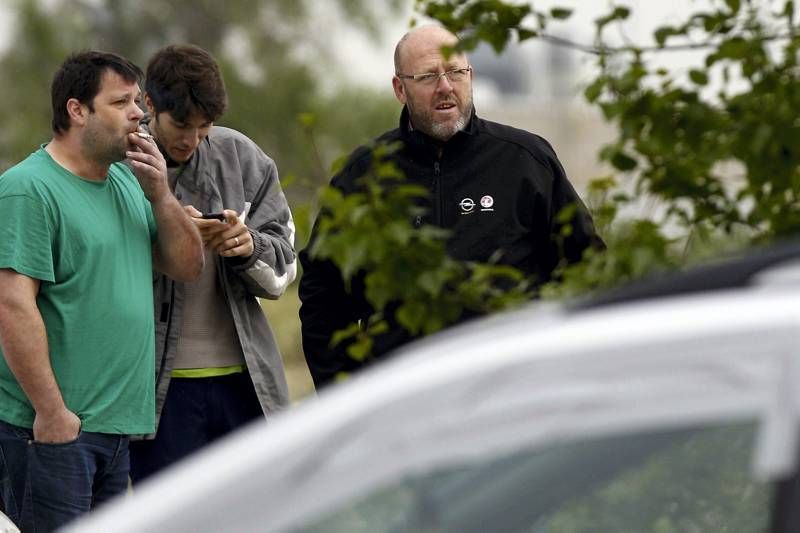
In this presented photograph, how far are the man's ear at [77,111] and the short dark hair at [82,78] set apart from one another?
0.01m

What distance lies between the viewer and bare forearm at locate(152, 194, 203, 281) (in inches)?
183

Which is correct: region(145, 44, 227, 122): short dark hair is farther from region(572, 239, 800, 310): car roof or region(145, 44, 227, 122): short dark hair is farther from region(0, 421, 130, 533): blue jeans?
region(572, 239, 800, 310): car roof

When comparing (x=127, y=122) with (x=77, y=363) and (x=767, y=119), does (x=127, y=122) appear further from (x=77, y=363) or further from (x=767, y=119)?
(x=767, y=119)

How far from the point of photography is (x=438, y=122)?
487cm

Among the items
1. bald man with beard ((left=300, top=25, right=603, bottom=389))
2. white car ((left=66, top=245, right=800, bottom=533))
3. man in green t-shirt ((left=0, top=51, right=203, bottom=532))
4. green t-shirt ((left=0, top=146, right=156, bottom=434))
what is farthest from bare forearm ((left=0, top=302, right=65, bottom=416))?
Answer: white car ((left=66, top=245, right=800, bottom=533))

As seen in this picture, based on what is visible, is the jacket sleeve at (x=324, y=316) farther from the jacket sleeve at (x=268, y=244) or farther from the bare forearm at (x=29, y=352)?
the bare forearm at (x=29, y=352)

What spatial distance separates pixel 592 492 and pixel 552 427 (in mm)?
205

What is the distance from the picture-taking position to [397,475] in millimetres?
1771

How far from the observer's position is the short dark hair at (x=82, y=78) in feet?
15.1

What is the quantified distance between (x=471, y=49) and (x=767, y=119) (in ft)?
1.98

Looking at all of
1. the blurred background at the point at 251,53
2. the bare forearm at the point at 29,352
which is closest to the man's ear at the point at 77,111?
the bare forearm at the point at 29,352

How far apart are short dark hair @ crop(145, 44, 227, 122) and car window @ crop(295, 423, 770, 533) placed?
295 cm

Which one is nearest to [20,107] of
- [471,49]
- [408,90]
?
[408,90]

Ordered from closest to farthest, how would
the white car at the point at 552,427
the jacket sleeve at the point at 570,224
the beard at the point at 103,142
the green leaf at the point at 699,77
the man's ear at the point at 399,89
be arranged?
the white car at the point at 552,427
the green leaf at the point at 699,77
the jacket sleeve at the point at 570,224
the beard at the point at 103,142
the man's ear at the point at 399,89
